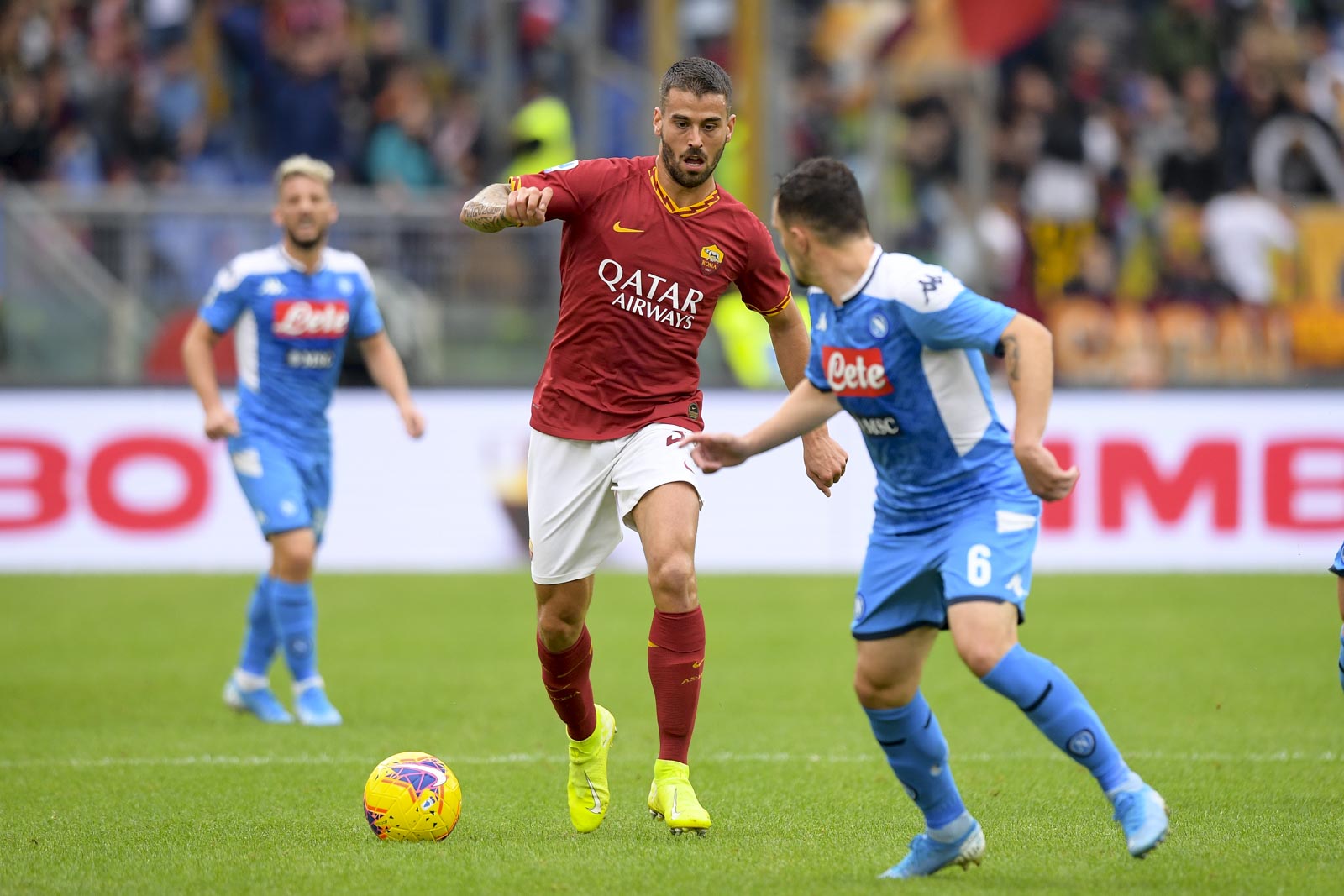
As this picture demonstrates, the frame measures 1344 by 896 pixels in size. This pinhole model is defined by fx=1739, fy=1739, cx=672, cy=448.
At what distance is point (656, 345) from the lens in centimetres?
616

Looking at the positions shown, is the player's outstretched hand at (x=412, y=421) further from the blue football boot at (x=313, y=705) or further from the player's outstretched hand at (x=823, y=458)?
the player's outstretched hand at (x=823, y=458)

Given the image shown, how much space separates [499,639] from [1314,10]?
1447 cm

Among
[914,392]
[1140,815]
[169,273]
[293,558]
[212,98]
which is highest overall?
[212,98]

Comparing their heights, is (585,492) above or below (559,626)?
above

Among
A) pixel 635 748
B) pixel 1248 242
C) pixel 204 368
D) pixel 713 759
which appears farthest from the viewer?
pixel 1248 242

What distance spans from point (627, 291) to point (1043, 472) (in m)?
1.92

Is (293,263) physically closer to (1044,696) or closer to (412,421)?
(412,421)

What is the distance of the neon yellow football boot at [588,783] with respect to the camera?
19.5 feet

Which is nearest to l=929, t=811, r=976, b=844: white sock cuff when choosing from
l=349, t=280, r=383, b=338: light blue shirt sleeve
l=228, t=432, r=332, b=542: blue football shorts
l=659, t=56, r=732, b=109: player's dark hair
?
l=659, t=56, r=732, b=109: player's dark hair

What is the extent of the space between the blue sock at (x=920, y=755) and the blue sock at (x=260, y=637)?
14.3 feet

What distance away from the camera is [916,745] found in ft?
16.9

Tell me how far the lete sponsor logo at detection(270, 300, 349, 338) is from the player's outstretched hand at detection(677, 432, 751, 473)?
405cm

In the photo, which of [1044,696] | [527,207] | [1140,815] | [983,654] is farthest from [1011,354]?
[527,207]

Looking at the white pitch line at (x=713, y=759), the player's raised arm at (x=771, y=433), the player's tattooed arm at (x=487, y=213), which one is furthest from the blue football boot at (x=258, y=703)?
the player's raised arm at (x=771, y=433)
